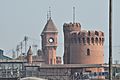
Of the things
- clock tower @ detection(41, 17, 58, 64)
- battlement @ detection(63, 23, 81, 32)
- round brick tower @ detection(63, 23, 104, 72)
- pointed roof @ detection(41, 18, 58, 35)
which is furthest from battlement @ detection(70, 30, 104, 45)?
pointed roof @ detection(41, 18, 58, 35)

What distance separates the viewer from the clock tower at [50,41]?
121887 millimetres

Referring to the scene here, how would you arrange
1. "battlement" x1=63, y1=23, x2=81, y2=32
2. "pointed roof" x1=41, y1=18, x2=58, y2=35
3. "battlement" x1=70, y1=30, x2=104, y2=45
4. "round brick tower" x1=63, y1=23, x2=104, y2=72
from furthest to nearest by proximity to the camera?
"pointed roof" x1=41, y1=18, x2=58, y2=35 → "battlement" x1=63, y1=23, x2=81, y2=32 → "round brick tower" x1=63, y1=23, x2=104, y2=72 → "battlement" x1=70, y1=30, x2=104, y2=45

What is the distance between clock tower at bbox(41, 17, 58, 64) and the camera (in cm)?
12189

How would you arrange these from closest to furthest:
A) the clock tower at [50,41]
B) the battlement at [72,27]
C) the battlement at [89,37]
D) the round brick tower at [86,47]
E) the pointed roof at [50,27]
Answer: the battlement at [89,37] < the round brick tower at [86,47] < the battlement at [72,27] < the clock tower at [50,41] < the pointed roof at [50,27]

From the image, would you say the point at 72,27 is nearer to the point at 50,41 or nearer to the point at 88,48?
the point at 88,48

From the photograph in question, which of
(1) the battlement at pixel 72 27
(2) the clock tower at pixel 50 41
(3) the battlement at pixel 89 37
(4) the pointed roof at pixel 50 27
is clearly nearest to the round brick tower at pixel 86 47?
(3) the battlement at pixel 89 37

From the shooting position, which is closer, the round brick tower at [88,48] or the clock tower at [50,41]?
the round brick tower at [88,48]

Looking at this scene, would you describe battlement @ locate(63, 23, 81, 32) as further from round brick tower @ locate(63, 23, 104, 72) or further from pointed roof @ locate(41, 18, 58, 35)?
pointed roof @ locate(41, 18, 58, 35)

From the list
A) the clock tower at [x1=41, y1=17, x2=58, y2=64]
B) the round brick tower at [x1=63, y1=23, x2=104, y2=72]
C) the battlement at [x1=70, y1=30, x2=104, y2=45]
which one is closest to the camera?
the battlement at [x1=70, y1=30, x2=104, y2=45]

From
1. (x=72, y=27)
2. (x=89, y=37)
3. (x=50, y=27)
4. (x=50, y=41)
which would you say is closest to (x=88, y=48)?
(x=89, y=37)

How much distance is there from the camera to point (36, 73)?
96.0 m

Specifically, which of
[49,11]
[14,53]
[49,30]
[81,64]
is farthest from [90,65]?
[14,53]

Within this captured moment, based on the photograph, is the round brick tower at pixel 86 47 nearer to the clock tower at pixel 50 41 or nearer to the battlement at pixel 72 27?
the battlement at pixel 72 27

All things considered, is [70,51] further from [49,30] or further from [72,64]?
[49,30]
